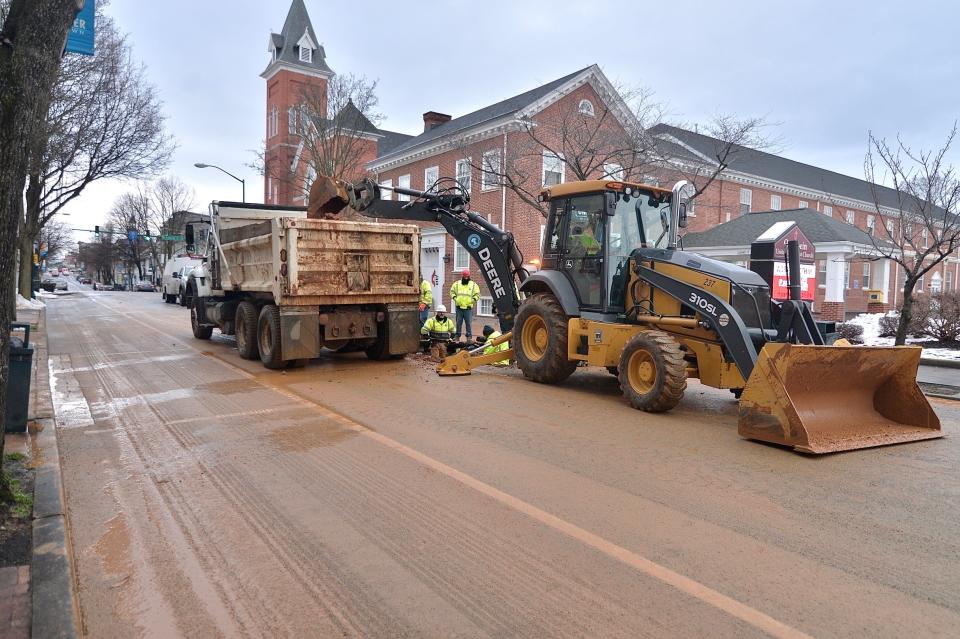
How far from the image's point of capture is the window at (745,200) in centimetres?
3447

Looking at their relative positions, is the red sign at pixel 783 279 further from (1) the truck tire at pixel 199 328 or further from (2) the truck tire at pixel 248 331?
(1) the truck tire at pixel 199 328

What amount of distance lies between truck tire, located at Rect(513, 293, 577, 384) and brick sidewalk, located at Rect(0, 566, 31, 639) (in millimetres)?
6836

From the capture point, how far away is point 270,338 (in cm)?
1091

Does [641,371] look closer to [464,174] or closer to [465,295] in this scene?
[465,295]

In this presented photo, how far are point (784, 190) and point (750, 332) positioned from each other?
108 feet

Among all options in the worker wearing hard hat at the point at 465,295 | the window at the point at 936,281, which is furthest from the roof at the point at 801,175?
the worker wearing hard hat at the point at 465,295

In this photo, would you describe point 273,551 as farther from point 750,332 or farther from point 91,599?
point 750,332

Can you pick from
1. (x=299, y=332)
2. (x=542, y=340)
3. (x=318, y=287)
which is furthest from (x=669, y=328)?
(x=299, y=332)

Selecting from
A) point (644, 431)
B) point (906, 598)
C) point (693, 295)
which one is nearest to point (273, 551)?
point (906, 598)

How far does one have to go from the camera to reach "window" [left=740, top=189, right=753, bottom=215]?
34469 millimetres

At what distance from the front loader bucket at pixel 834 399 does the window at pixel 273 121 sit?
45.1 metres

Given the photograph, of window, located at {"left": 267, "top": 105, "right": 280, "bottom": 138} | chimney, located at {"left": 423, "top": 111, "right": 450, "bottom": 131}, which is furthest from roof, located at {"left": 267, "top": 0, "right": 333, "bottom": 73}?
chimney, located at {"left": 423, "top": 111, "right": 450, "bottom": 131}

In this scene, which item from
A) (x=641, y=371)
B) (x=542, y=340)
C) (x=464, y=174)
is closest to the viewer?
(x=641, y=371)

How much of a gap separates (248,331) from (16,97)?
301 inches
